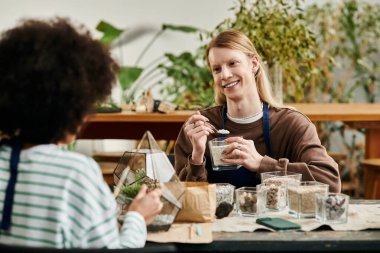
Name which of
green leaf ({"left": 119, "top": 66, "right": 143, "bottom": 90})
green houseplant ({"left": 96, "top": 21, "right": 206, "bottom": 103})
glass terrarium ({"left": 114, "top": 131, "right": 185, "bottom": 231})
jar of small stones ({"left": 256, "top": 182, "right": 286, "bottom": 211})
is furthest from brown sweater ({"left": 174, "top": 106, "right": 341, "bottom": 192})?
green leaf ({"left": 119, "top": 66, "right": 143, "bottom": 90})

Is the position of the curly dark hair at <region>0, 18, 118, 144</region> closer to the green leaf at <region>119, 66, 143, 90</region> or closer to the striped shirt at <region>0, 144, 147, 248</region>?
the striped shirt at <region>0, 144, 147, 248</region>

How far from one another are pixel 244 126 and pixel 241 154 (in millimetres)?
316

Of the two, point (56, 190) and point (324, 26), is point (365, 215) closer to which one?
point (56, 190)

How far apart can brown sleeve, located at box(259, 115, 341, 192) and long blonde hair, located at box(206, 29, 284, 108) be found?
189 millimetres

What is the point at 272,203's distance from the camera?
7.05 ft

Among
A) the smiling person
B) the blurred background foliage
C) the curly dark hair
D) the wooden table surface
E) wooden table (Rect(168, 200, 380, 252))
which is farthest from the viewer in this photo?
the blurred background foliage

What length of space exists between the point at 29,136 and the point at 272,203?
88 centimetres

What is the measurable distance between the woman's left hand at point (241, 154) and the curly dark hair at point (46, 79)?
886 millimetres

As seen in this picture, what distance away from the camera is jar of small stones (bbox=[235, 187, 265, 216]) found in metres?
2.09

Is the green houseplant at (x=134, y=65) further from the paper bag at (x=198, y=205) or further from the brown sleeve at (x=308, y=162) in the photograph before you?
the paper bag at (x=198, y=205)

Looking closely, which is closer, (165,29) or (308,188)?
(308,188)

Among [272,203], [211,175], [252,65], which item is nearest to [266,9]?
[252,65]

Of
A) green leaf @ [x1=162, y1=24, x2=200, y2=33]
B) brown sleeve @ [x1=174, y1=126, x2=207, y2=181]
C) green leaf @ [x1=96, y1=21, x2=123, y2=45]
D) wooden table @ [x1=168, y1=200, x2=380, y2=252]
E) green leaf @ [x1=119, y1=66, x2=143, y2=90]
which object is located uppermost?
green leaf @ [x1=162, y1=24, x2=200, y2=33]

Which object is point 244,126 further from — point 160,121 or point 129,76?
point 129,76
